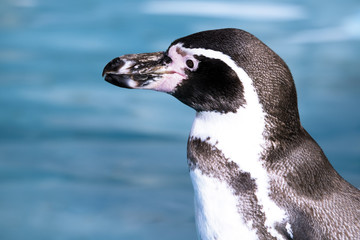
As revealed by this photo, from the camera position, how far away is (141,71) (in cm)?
186

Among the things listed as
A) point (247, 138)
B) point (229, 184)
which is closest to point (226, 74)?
point (247, 138)

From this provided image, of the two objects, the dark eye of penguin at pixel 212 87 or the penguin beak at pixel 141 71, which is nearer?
the dark eye of penguin at pixel 212 87

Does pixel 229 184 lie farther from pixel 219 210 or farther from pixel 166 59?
pixel 166 59

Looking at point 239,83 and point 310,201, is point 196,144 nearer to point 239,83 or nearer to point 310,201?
point 239,83

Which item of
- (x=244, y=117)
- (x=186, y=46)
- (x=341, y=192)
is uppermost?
(x=186, y=46)

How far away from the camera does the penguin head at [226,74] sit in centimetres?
171

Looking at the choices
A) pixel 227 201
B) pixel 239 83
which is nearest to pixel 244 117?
pixel 239 83

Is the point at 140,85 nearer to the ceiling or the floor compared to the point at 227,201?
nearer to the ceiling

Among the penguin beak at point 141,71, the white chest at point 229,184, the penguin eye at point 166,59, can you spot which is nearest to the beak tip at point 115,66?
the penguin beak at point 141,71

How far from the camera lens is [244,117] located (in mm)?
1745

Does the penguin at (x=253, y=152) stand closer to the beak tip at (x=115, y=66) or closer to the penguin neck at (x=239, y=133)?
the penguin neck at (x=239, y=133)

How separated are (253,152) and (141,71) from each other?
368 millimetres

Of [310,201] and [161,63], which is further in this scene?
[161,63]

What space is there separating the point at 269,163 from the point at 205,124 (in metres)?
0.19
